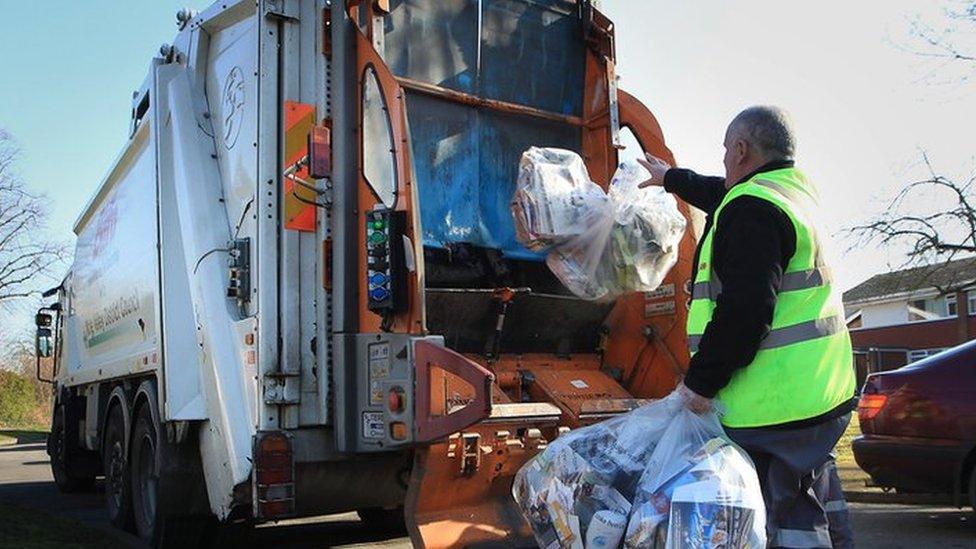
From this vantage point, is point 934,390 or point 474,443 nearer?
point 474,443

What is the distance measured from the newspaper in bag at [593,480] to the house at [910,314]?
3096cm

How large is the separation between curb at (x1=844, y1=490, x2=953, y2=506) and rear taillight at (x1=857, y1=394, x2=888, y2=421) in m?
0.57

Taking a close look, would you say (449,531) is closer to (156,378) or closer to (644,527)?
(644,527)

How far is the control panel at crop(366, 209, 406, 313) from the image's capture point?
12.8ft

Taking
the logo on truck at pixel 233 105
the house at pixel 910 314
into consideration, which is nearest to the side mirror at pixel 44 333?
the logo on truck at pixel 233 105

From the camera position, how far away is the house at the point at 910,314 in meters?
34.4

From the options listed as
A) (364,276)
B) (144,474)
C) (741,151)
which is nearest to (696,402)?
(741,151)

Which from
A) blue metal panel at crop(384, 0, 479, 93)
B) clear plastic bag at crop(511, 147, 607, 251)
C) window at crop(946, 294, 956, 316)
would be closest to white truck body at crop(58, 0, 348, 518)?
blue metal panel at crop(384, 0, 479, 93)

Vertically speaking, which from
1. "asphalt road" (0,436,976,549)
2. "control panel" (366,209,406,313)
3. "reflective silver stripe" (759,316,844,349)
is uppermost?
"control panel" (366,209,406,313)

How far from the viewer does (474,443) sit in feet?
13.3

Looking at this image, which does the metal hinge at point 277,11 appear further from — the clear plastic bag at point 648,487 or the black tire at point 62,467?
the black tire at point 62,467

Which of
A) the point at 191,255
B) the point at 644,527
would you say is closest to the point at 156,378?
the point at 191,255

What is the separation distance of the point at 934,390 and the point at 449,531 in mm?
3553

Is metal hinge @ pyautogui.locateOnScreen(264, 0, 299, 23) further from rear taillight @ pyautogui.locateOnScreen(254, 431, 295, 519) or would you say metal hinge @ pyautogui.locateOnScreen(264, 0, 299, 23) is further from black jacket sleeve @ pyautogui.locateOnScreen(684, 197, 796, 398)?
black jacket sleeve @ pyautogui.locateOnScreen(684, 197, 796, 398)
